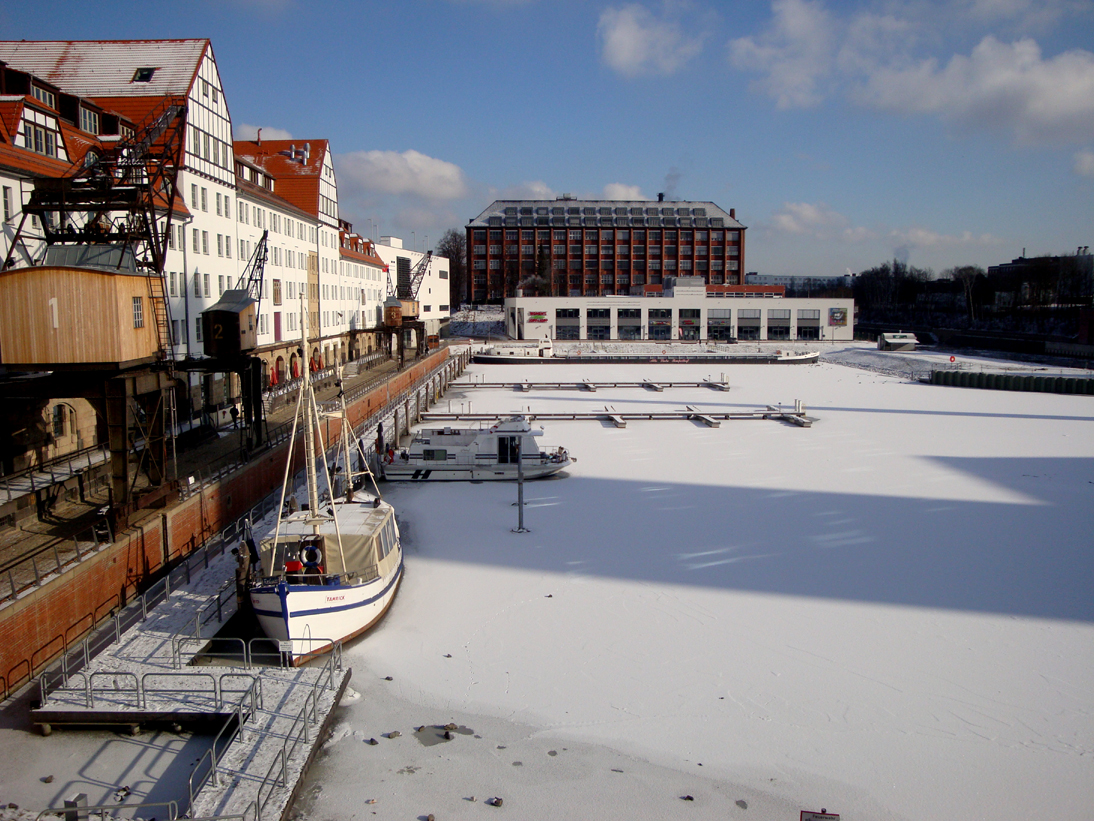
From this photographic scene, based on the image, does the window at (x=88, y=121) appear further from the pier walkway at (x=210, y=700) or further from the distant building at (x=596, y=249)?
the distant building at (x=596, y=249)

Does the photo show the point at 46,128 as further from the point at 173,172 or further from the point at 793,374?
the point at 793,374

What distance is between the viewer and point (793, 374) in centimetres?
6500

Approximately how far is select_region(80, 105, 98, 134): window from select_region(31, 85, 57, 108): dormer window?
1.15 m

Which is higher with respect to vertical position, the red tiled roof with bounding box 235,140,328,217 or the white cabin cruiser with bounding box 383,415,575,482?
the red tiled roof with bounding box 235,140,328,217

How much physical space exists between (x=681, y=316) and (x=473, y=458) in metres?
67.7

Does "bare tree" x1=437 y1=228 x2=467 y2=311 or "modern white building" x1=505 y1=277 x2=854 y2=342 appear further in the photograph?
"bare tree" x1=437 y1=228 x2=467 y2=311

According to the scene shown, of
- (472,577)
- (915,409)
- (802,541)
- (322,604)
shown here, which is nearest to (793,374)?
(915,409)

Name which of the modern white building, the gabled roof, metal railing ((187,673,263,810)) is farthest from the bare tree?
metal railing ((187,673,263,810))

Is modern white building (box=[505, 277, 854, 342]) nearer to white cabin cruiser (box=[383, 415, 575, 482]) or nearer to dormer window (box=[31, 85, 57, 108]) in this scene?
white cabin cruiser (box=[383, 415, 575, 482])

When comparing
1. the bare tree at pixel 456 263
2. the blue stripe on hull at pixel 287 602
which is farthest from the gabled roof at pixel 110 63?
the bare tree at pixel 456 263

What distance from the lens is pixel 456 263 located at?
144500 mm

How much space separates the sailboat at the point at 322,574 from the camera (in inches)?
501

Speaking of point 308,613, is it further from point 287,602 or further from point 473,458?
point 473,458

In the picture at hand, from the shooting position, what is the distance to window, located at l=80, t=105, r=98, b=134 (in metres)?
25.6
